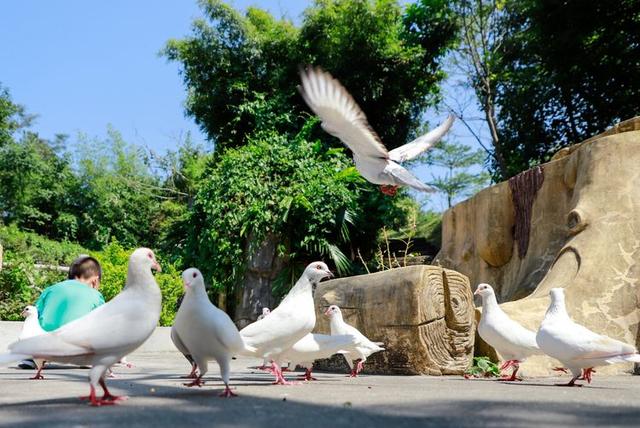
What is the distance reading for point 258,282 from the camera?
15023 millimetres

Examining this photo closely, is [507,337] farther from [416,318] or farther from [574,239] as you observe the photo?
[574,239]

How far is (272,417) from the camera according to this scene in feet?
10.1

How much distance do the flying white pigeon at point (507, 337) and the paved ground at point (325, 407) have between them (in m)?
1.03

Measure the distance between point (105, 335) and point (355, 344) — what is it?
280cm

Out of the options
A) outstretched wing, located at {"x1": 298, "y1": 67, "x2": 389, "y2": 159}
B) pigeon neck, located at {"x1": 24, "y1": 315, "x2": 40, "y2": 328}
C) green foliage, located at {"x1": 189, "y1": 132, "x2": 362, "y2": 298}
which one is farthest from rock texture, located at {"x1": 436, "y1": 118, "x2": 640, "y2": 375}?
pigeon neck, located at {"x1": 24, "y1": 315, "x2": 40, "y2": 328}

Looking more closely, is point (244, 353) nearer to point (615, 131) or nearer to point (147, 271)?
point (147, 271)

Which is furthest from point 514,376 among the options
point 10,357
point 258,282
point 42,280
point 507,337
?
point 42,280

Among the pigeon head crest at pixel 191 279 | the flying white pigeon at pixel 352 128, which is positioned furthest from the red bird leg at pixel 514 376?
the pigeon head crest at pixel 191 279

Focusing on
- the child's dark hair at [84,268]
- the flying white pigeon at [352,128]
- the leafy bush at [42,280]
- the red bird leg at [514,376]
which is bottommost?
the red bird leg at [514,376]

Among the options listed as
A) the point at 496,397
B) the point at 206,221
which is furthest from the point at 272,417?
the point at 206,221

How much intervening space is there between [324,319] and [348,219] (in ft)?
25.6

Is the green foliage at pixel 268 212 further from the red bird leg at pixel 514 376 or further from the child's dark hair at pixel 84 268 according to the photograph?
the red bird leg at pixel 514 376

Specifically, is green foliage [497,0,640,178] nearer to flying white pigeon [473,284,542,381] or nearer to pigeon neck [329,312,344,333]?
flying white pigeon [473,284,542,381]

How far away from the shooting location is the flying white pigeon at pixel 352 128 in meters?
7.29
